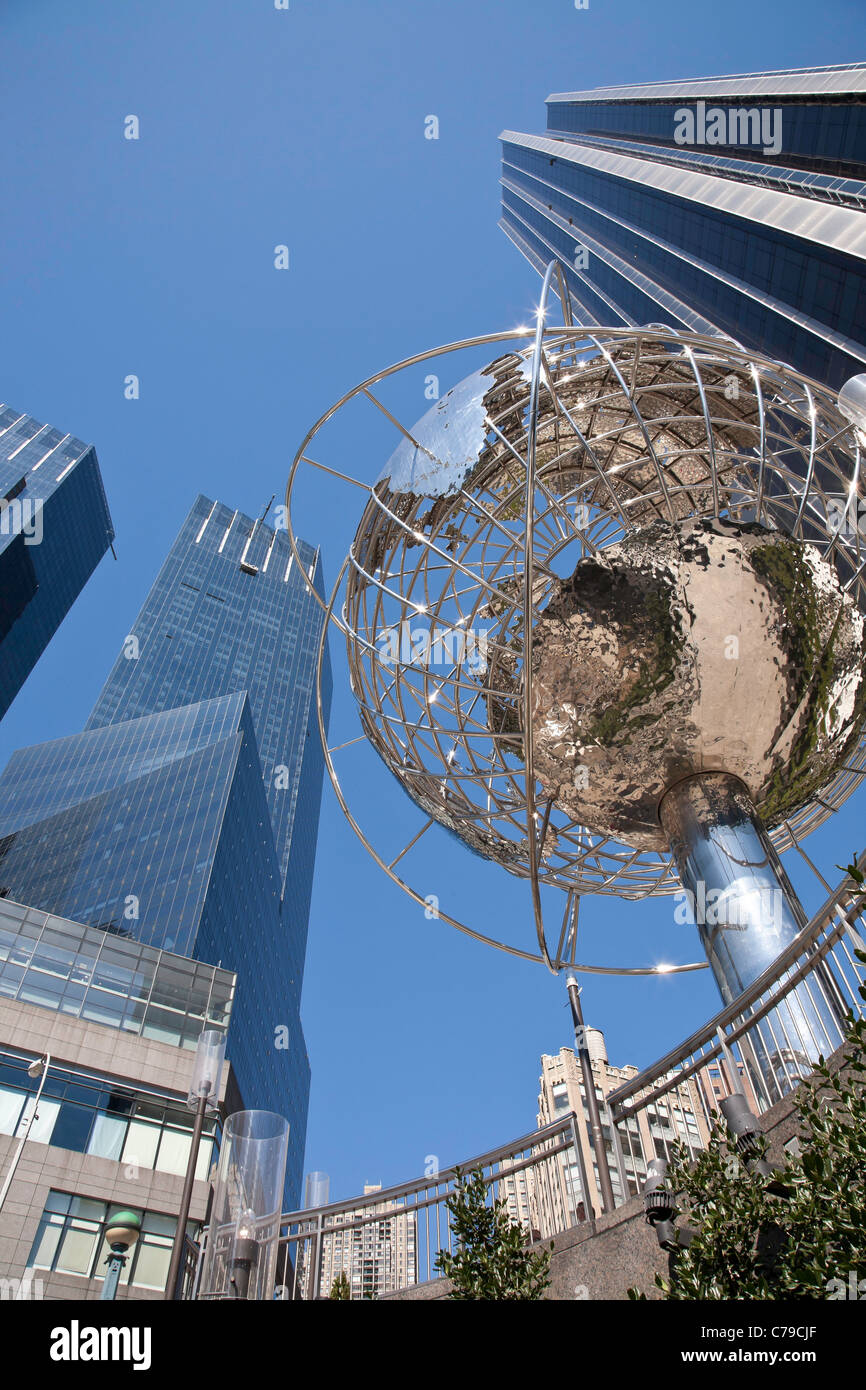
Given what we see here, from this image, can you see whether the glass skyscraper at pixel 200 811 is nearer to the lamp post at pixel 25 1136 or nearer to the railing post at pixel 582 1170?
the lamp post at pixel 25 1136

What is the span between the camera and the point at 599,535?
11711 mm

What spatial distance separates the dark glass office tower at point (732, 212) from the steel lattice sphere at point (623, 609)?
2616 centimetres

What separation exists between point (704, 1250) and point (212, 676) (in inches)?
3853

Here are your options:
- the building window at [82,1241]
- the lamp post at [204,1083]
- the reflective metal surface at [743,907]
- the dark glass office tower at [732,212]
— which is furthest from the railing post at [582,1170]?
the dark glass office tower at [732,212]

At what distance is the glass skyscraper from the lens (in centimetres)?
5525

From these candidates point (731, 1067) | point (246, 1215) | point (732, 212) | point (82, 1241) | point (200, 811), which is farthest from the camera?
point (200, 811)

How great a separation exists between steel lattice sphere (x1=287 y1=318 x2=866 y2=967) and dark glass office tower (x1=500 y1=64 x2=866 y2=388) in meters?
26.2

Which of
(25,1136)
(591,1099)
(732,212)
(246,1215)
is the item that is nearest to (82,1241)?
(25,1136)

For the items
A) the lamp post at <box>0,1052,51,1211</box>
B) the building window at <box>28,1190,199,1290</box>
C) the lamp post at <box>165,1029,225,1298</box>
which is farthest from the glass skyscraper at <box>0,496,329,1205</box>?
the lamp post at <box>165,1029,225,1298</box>

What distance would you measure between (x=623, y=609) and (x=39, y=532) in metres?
79.9

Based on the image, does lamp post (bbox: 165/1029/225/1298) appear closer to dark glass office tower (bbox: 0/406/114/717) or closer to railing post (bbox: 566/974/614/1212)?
railing post (bbox: 566/974/614/1212)

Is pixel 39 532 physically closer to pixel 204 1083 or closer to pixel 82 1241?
pixel 82 1241

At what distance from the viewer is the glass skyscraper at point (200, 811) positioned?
55250 millimetres

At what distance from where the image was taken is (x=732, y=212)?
39750mm
